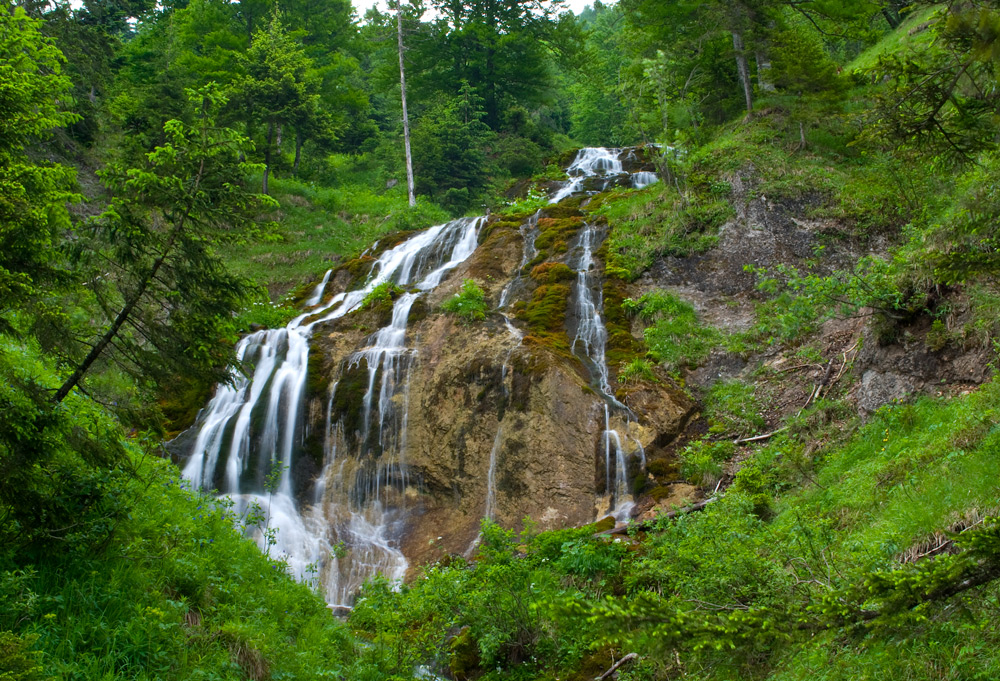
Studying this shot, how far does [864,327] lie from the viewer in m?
9.40

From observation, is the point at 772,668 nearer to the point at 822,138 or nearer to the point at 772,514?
the point at 772,514

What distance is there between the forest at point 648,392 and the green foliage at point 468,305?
0.21 ft

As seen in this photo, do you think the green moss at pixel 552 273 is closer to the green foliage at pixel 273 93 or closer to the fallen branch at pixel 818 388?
the fallen branch at pixel 818 388

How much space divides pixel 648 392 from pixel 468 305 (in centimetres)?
428

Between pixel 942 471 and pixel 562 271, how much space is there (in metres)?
9.82

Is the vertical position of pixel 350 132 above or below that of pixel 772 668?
above

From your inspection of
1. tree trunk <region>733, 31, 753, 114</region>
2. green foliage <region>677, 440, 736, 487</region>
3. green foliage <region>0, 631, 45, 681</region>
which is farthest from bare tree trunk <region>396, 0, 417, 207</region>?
green foliage <region>0, 631, 45, 681</region>

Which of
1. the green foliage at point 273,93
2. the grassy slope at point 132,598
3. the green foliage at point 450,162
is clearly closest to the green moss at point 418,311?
the grassy slope at point 132,598

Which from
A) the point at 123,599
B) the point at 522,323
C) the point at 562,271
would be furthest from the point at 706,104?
the point at 123,599

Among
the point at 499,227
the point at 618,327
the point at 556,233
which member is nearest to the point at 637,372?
the point at 618,327

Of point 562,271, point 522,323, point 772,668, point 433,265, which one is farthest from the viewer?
point 433,265

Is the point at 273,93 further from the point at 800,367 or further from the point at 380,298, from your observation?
the point at 800,367

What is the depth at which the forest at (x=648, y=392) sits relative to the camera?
421cm

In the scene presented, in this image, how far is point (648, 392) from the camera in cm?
1134
